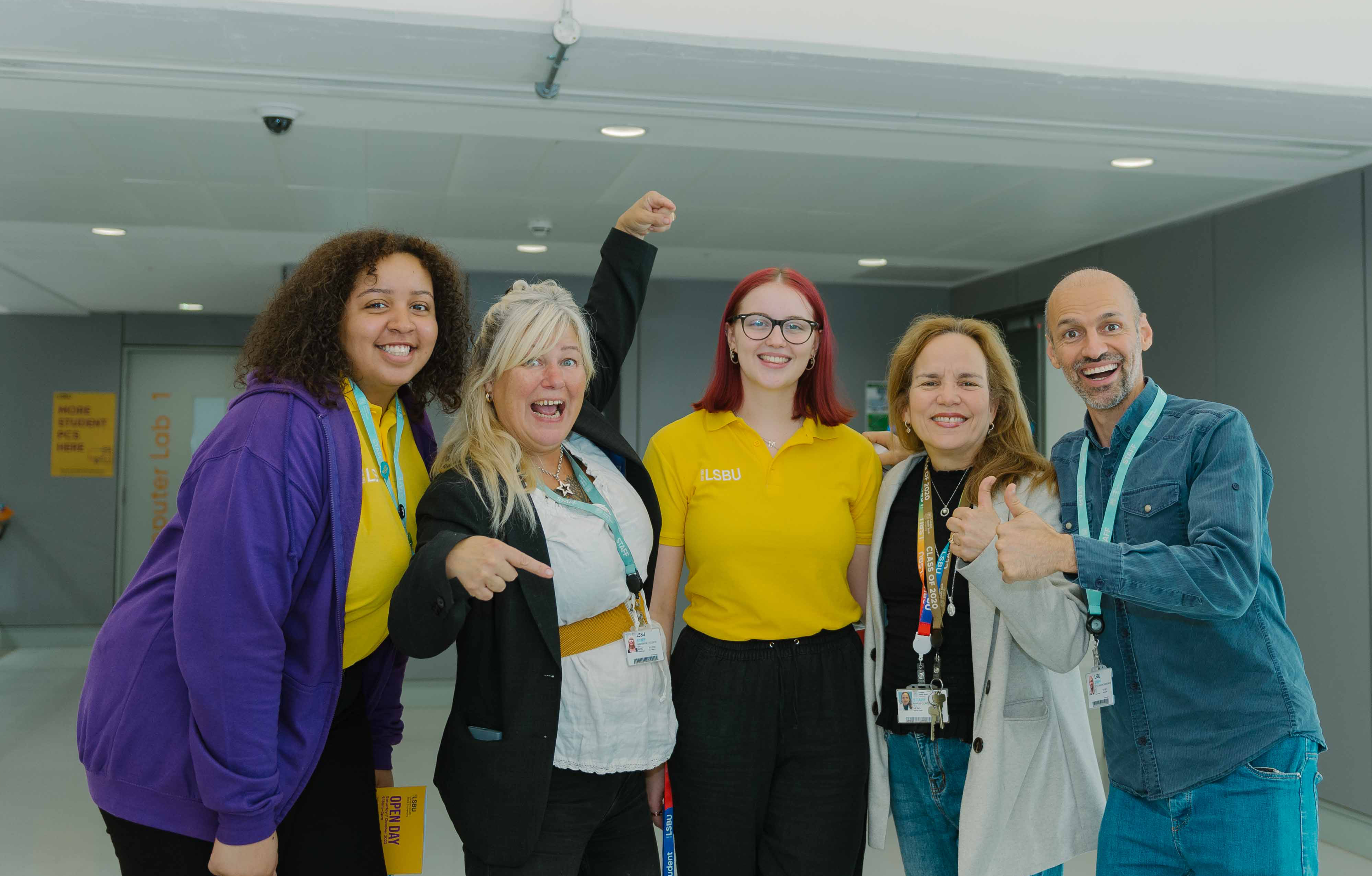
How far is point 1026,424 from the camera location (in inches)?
87.6

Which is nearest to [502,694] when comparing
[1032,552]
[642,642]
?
[642,642]

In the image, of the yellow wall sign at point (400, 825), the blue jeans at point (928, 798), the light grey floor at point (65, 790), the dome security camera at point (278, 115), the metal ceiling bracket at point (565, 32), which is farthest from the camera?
the light grey floor at point (65, 790)

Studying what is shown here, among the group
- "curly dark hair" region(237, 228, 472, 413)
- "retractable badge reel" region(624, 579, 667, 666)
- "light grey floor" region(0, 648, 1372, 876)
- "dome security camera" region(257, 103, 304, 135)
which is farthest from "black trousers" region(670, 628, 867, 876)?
"dome security camera" region(257, 103, 304, 135)

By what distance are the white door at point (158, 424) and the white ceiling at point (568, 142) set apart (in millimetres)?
2772

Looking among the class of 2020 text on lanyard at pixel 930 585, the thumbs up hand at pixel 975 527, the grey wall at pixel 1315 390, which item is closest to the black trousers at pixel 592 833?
the class of 2020 text on lanyard at pixel 930 585

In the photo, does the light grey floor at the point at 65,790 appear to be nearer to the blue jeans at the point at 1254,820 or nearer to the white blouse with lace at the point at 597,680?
the blue jeans at the point at 1254,820

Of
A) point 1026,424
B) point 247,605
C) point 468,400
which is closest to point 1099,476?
point 1026,424

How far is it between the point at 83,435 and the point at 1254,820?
32.9ft

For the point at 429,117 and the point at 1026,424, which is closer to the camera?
the point at 1026,424

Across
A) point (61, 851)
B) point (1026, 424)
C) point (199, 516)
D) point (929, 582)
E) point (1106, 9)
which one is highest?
point (1106, 9)

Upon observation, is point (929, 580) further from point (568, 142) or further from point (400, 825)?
point (568, 142)

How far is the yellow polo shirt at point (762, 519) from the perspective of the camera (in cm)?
215

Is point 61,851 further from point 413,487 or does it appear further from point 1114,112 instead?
point 1114,112

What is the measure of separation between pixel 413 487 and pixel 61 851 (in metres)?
3.49
